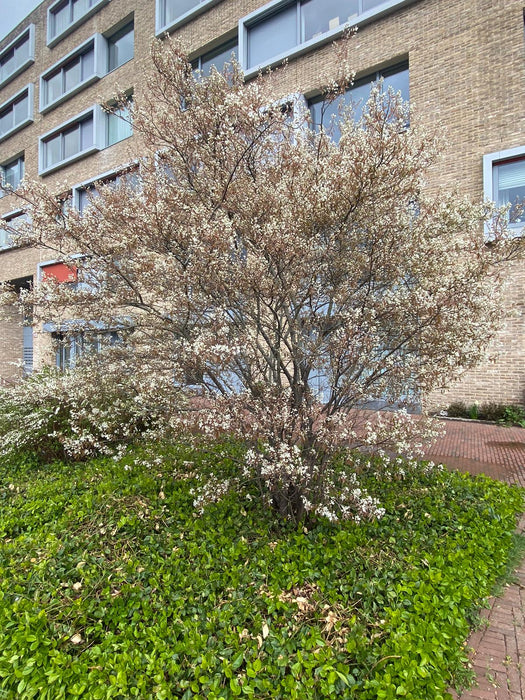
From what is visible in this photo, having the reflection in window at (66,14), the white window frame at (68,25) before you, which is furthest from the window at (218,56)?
the reflection in window at (66,14)

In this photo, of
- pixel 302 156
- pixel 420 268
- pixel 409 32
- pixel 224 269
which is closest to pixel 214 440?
pixel 224 269

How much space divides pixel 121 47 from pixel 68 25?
4440 mm

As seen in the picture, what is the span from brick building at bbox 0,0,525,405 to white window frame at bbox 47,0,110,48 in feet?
0.21

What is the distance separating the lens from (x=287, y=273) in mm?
3613

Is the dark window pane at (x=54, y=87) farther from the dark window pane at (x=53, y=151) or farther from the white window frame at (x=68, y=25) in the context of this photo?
the dark window pane at (x=53, y=151)

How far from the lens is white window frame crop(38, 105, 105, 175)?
16.6 m

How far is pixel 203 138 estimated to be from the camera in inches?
165

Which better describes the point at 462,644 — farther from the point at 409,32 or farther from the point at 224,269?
the point at 409,32

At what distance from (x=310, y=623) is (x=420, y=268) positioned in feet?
10.4

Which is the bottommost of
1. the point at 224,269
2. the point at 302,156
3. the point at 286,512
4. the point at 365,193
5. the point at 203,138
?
the point at 286,512

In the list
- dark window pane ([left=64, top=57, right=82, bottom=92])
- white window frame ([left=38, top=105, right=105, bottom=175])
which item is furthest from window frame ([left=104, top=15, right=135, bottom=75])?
dark window pane ([left=64, top=57, right=82, bottom=92])

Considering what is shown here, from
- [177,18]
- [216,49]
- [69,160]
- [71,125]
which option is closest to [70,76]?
[71,125]

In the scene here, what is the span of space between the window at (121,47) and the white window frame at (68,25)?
4.43 feet

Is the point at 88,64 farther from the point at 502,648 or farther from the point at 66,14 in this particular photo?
the point at 502,648
